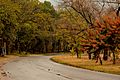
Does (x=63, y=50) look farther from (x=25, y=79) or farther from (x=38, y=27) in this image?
(x=25, y=79)

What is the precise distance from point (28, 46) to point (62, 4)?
4999 cm

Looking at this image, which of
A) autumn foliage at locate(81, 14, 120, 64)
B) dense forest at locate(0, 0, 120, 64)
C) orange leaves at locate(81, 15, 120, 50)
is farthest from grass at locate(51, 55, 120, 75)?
orange leaves at locate(81, 15, 120, 50)

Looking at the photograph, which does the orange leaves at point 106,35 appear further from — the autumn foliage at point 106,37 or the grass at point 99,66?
the grass at point 99,66

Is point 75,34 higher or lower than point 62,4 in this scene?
lower

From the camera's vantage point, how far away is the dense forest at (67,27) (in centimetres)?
3884

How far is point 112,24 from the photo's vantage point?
1500 inches

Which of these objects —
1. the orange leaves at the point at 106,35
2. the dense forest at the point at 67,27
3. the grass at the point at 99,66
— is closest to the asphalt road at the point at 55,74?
the grass at the point at 99,66

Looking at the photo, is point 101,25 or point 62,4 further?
point 62,4

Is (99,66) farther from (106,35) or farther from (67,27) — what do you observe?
(67,27)

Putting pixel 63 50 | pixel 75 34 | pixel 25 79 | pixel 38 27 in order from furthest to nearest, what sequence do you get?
pixel 63 50, pixel 38 27, pixel 75 34, pixel 25 79

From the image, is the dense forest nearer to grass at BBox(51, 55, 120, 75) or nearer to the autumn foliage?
the autumn foliage

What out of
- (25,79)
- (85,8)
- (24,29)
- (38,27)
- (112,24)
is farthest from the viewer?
(38,27)

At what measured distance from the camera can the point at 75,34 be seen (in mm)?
58344

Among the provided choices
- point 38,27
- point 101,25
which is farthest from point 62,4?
point 38,27
